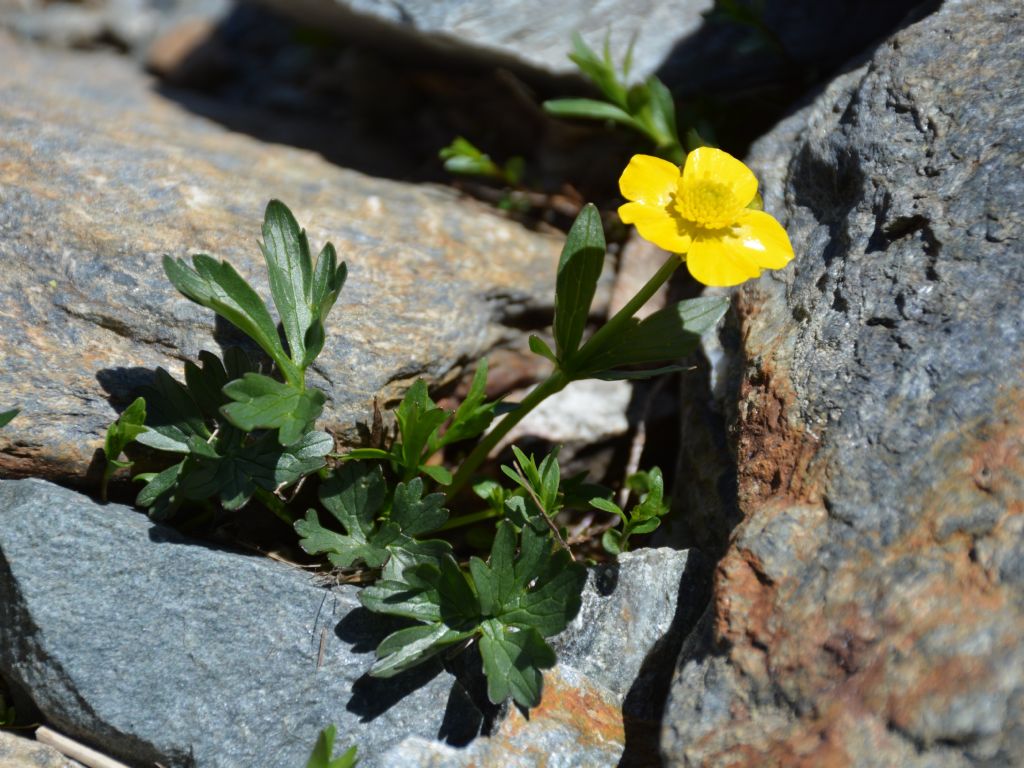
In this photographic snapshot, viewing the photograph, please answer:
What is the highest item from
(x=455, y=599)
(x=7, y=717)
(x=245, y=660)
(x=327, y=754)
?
(x=455, y=599)

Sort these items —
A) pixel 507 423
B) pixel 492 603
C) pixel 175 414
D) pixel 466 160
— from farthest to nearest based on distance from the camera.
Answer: pixel 466 160
pixel 507 423
pixel 175 414
pixel 492 603

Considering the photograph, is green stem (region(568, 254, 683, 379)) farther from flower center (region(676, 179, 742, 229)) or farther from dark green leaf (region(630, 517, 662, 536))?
dark green leaf (region(630, 517, 662, 536))

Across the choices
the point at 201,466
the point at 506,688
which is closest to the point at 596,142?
the point at 201,466

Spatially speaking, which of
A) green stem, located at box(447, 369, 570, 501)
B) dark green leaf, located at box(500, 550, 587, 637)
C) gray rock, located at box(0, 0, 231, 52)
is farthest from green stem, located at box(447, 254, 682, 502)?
gray rock, located at box(0, 0, 231, 52)

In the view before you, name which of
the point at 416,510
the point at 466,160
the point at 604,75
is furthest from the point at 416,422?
the point at 604,75

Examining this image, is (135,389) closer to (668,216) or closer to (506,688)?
(506,688)

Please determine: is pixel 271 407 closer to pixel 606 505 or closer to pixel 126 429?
pixel 126 429
